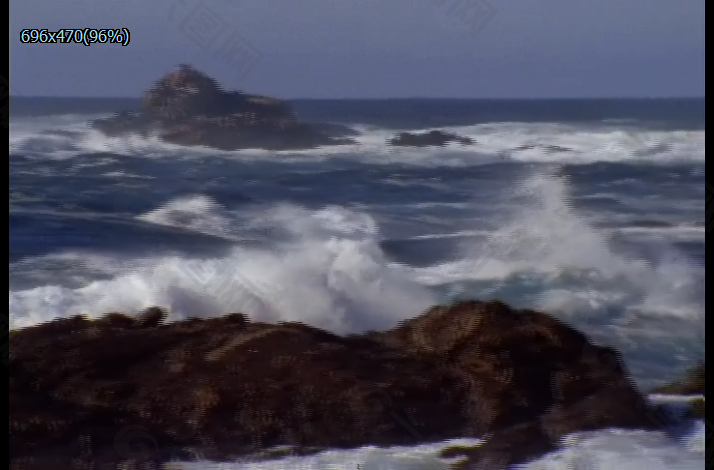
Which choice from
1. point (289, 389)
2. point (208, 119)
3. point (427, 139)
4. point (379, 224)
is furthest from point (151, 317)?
point (427, 139)

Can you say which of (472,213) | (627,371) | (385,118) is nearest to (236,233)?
(385,118)

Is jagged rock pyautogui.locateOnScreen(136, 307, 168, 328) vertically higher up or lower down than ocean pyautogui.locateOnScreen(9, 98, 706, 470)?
lower down

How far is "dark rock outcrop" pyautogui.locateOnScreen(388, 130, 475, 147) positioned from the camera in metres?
4.27

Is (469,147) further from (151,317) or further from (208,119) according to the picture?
(151,317)

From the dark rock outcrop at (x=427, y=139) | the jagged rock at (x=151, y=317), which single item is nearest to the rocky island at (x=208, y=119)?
the dark rock outcrop at (x=427, y=139)

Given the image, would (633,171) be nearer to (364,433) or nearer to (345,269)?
(345,269)

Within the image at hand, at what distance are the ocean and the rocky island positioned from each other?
7cm

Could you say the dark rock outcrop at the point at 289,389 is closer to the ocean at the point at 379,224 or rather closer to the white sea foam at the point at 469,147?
the ocean at the point at 379,224

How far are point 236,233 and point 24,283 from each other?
1236 mm

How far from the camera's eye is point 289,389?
3.90 meters

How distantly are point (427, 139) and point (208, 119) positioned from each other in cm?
130

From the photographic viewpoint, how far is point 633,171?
4273 millimetres

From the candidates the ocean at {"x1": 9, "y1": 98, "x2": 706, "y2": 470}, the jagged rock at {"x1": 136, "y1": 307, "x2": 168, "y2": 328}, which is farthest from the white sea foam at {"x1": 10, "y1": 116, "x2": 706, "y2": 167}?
the jagged rock at {"x1": 136, "y1": 307, "x2": 168, "y2": 328}

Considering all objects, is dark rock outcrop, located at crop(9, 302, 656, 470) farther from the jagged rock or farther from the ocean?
the ocean
